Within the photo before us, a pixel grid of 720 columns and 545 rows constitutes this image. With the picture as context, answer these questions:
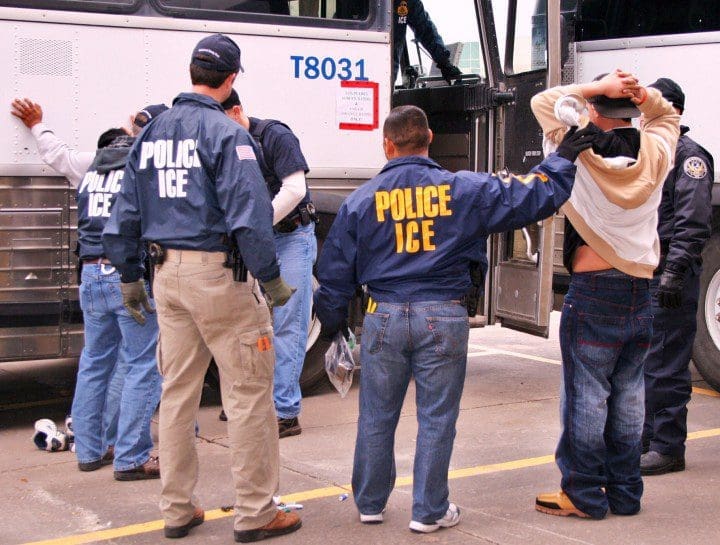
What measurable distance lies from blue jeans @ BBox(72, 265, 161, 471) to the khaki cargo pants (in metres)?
0.92

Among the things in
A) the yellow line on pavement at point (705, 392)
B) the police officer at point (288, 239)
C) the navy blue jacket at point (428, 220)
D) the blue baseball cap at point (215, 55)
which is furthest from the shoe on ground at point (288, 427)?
the yellow line on pavement at point (705, 392)

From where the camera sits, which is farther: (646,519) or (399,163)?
(646,519)

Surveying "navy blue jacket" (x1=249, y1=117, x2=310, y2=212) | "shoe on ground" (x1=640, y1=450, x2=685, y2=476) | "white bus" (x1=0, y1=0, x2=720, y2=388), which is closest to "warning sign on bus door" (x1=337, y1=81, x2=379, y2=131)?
"white bus" (x1=0, y1=0, x2=720, y2=388)

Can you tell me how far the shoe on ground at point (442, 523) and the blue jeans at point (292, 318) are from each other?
1.72 m

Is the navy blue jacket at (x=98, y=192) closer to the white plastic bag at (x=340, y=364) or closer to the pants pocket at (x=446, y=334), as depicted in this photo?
the white plastic bag at (x=340, y=364)

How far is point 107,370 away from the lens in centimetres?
566

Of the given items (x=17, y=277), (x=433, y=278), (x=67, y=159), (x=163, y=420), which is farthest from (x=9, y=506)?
(x=433, y=278)

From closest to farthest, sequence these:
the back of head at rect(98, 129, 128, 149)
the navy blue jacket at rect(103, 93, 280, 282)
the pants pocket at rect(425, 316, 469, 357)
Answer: the navy blue jacket at rect(103, 93, 280, 282)
the pants pocket at rect(425, 316, 469, 357)
the back of head at rect(98, 129, 128, 149)

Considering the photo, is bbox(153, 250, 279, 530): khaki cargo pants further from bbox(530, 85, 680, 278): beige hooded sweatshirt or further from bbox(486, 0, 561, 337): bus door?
bbox(486, 0, 561, 337): bus door

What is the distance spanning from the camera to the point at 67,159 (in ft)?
19.5

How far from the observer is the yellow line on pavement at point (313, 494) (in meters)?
4.62

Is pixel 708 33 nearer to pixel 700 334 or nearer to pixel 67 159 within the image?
pixel 700 334

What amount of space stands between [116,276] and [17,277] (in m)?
0.92

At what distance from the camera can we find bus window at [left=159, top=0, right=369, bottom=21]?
654cm
